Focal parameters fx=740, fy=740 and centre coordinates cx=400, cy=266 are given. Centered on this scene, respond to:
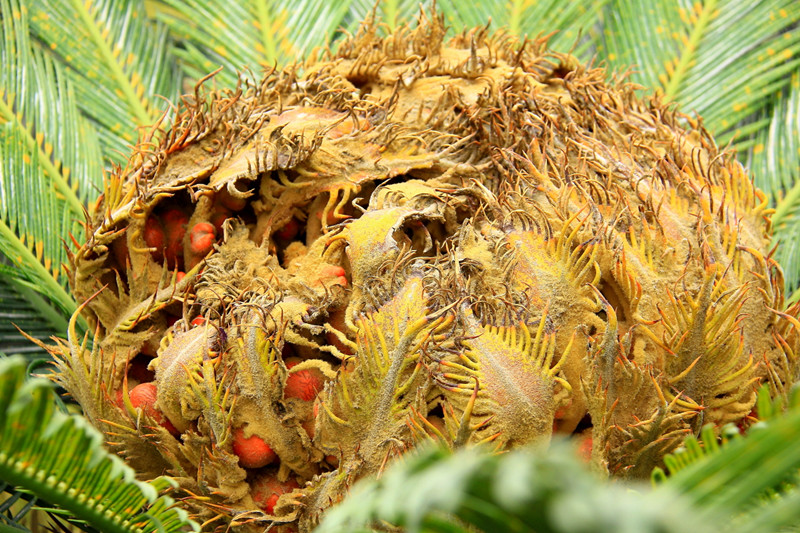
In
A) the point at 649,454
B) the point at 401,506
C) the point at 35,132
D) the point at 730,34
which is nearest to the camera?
the point at 401,506

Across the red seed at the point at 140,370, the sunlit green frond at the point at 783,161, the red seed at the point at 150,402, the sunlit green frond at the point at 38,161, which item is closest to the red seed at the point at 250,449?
the red seed at the point at 150,402

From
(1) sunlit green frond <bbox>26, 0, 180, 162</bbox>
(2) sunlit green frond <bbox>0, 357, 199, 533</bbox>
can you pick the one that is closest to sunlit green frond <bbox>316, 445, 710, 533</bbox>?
(2) sunlit green frond <bbox>0, 357, 199, 533</bbox>

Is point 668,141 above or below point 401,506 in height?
above

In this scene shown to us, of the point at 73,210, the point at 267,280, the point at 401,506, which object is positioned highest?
the point at 401,506

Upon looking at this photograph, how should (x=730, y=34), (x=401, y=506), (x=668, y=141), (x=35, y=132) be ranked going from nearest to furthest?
(x=401, y=506) → (x=668, y=141) → (x=35, y=132) → (x=730, y=34)

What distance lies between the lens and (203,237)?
3.68ft

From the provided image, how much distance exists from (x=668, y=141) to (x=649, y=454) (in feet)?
1.83

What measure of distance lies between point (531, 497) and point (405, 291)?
58 centimetres

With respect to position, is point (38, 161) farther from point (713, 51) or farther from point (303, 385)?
point (713, 51)

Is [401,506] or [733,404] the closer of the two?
[401,506]

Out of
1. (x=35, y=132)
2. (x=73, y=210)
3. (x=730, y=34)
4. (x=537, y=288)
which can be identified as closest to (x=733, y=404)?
(x=537, y=288)

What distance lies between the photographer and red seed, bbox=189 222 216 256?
1.12m

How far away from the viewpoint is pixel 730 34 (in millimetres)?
1927

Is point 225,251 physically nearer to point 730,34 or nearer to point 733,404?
point 733,404
